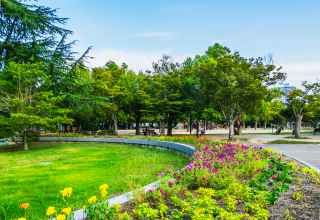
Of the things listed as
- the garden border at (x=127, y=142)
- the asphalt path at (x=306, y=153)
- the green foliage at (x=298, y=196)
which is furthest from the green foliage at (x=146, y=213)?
the asphalt path at (x=306, y=153)

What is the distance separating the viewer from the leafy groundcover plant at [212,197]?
285 centimetres

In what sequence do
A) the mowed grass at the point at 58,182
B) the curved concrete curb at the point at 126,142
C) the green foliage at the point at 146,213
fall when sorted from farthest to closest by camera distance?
the mowed grass at the point at 58,182, the curved concrete curb at the point at 126,142, the green foliage at the point at 146,213

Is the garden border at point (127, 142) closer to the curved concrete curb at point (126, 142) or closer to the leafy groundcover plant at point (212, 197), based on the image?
Answer: the curved concrete curb at point (126, 142)

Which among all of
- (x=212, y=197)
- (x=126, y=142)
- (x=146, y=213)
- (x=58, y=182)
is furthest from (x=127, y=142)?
(x=146, y=213)

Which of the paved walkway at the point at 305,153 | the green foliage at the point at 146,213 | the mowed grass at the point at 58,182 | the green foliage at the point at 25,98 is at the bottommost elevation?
the mowed grass at the point at 58,182

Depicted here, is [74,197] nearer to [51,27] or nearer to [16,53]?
[16,53]

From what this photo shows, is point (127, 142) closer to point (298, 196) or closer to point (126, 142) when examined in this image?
point (126, 142)

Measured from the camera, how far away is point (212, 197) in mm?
3852

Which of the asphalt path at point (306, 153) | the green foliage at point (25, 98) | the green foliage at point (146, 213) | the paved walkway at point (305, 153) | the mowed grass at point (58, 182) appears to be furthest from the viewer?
the green foliage at point (25, 98)

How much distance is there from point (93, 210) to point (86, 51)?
612 inches

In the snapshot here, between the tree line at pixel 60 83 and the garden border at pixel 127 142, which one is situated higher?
the tree line at pixel 60 83

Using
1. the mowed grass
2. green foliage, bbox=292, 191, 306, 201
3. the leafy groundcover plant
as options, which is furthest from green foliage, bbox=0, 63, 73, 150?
green foliage, bbox=292, 191, 306, 201

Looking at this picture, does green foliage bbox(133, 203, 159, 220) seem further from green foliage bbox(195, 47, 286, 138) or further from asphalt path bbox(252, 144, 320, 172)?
green foliage bbox(195, 47, 286, 138)

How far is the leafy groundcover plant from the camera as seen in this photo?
2848 millimetres
